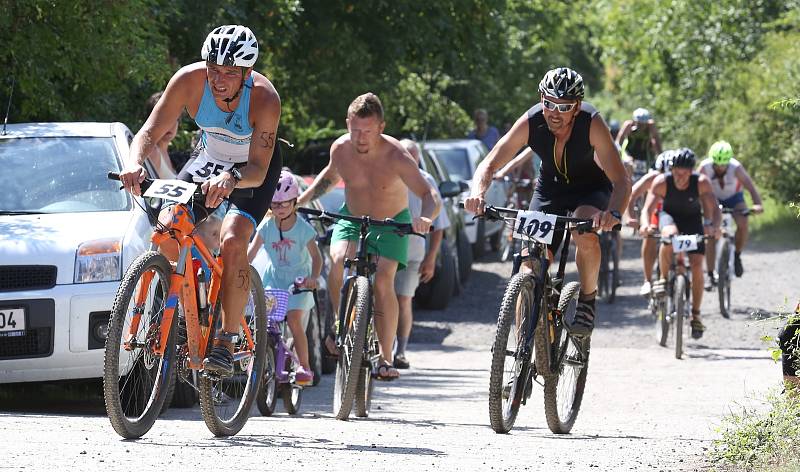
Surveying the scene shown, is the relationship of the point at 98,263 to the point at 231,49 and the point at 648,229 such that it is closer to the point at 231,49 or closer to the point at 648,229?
the point at 231,49

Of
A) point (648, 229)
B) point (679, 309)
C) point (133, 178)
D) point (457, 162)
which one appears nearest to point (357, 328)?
point (133, 178)

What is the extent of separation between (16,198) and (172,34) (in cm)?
787

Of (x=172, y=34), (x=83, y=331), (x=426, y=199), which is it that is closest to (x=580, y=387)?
(x=426, y=199)

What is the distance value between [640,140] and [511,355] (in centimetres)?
1505

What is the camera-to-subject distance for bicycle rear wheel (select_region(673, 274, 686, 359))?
15.0 meters

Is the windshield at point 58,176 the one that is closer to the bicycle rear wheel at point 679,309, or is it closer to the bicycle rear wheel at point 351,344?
the bicycle rear wheel at point 351,344

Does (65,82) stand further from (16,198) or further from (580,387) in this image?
(580,387)

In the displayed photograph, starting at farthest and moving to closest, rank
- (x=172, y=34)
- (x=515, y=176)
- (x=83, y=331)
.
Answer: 1. (x=515, y=176)
2. (x=172, y=34)
3. (x=83, y=331)

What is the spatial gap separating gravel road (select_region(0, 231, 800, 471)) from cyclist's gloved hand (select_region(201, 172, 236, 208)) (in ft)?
3.74

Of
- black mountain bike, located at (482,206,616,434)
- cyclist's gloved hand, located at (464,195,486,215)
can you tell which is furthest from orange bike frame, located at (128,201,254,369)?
black mountain bike, located at (482,206,616,434)

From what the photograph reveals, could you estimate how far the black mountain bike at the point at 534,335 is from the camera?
8.52 meters

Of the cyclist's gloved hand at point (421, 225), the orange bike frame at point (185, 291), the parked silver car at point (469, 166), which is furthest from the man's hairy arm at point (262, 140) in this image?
the parked silver car at point (469, 166)

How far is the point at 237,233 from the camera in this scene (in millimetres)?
7680

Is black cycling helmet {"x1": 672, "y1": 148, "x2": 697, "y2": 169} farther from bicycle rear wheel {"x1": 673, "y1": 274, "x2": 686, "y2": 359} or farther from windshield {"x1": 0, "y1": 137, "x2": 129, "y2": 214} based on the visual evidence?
windshield {"x1": 0, "y1": 137, "x2": 129, "y2": 214}
